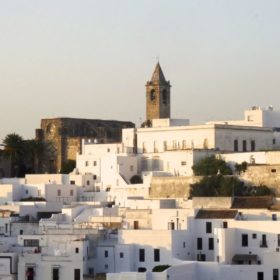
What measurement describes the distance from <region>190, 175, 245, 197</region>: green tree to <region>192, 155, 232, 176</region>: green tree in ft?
2.82

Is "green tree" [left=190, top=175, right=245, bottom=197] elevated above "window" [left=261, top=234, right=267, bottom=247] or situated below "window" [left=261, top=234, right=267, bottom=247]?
above

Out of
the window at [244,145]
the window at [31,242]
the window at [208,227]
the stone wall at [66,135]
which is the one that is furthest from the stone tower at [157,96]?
the window at [31,242]

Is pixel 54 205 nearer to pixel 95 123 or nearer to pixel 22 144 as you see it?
pixel 22 144

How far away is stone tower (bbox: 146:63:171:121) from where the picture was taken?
78.4 m

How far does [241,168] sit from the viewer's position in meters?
64.0

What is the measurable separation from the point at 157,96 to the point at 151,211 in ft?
80.7

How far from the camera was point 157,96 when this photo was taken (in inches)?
3091

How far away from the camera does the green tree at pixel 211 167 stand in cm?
6406

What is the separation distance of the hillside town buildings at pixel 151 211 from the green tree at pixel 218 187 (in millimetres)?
860

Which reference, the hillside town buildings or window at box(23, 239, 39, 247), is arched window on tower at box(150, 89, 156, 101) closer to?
the hillside town buildings

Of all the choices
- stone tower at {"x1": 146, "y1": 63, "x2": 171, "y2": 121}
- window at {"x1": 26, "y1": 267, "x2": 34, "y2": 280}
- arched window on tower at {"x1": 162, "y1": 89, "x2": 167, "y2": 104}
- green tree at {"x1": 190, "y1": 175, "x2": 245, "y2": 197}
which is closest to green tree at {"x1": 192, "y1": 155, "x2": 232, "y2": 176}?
green tree at {"x1": 190, "y1": 175, "x2": 245, "y2": 197}

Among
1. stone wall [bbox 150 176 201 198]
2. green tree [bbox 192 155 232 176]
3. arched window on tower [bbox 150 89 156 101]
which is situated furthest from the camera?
arched window on tower [bbox 150 89 156 101]

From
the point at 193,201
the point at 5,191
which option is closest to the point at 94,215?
the point at 193,201

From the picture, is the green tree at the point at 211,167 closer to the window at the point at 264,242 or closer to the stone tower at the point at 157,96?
the window at the point at 264,242
